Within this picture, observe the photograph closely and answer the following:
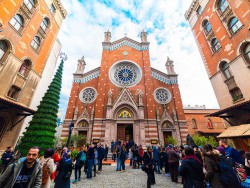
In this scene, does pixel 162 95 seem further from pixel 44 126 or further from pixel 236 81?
pixel 44 126

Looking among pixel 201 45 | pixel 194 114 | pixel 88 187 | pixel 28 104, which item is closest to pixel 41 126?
pixel 28 104

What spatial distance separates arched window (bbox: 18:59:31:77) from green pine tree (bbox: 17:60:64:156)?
13.9ft

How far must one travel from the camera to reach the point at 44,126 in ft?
33.9

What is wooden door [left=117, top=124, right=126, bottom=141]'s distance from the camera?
61.5 ft

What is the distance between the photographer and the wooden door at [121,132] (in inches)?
738

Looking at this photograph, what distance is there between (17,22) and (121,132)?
59.2 ft

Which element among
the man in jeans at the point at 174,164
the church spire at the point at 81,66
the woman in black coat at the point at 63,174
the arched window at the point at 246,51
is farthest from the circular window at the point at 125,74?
the woman in black coat at the point at 63,174

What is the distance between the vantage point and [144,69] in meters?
23.5

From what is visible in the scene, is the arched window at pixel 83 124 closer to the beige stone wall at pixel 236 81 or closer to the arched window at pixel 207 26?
the beige stone wall at pixel 236 81

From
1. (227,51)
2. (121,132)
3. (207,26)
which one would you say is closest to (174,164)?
(121,132)

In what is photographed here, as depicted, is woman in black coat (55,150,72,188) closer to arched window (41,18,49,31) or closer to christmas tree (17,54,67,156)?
christmas tree (17,54,67,156)

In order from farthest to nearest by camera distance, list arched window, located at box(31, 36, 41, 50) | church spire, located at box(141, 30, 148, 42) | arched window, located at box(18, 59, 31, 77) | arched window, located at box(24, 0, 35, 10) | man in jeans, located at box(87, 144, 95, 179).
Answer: church spire, located at box(141, 30, 148, 42), arched window, located at box(31, 36, 41, 50), arched window, located at box(24, 0, 35, 10), arched window, located at box(18, 59, 31, 77), man in jeans, located at box(87, 144, 95, 179)

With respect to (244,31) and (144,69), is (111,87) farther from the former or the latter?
(244,31)

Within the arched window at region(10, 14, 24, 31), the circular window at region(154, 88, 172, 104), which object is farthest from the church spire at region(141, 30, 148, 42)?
the arched window at region(10, 14, 24, 31)
